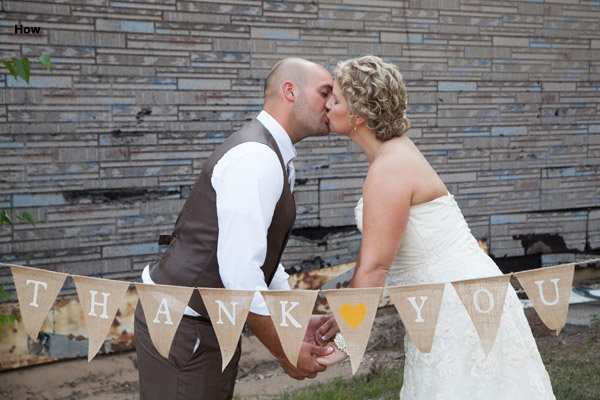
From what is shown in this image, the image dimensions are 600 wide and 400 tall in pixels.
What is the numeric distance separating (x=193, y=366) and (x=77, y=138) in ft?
8.23

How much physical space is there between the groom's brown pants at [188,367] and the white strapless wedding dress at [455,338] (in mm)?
854

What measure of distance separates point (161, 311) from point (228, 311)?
0.25m

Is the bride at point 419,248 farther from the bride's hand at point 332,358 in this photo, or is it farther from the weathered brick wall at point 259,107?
the weathered brick wall at point 259,107

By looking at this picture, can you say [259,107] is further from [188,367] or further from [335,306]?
[335,306]

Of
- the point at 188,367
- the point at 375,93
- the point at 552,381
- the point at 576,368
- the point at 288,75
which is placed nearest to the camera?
the point at 188,367

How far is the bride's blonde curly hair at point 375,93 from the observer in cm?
302

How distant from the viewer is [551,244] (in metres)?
7.04

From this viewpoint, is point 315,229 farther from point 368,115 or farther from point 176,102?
point 368,115

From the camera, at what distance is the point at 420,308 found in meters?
2.67

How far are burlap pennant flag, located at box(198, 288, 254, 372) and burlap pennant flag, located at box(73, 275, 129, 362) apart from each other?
0.35 meters

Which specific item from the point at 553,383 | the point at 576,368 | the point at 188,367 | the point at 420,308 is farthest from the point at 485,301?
the point at 576,368

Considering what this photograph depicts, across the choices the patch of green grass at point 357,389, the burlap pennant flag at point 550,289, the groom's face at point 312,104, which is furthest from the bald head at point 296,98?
the patch of green grass at point 357,389

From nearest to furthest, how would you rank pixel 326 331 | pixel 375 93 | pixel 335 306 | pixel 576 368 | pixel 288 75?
pixel 335 306 < pixel 375 93 < pixel 288 75 < pixel 326 331 < pixel 576 368

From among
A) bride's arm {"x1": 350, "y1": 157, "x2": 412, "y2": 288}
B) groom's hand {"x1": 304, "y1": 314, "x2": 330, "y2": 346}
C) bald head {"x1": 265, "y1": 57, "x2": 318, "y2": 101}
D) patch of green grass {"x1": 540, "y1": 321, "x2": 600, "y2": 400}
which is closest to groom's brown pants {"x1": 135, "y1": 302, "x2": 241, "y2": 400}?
groom's hand {"x1": 304, "y1": 314, "x2": 330, "y2": 346}
